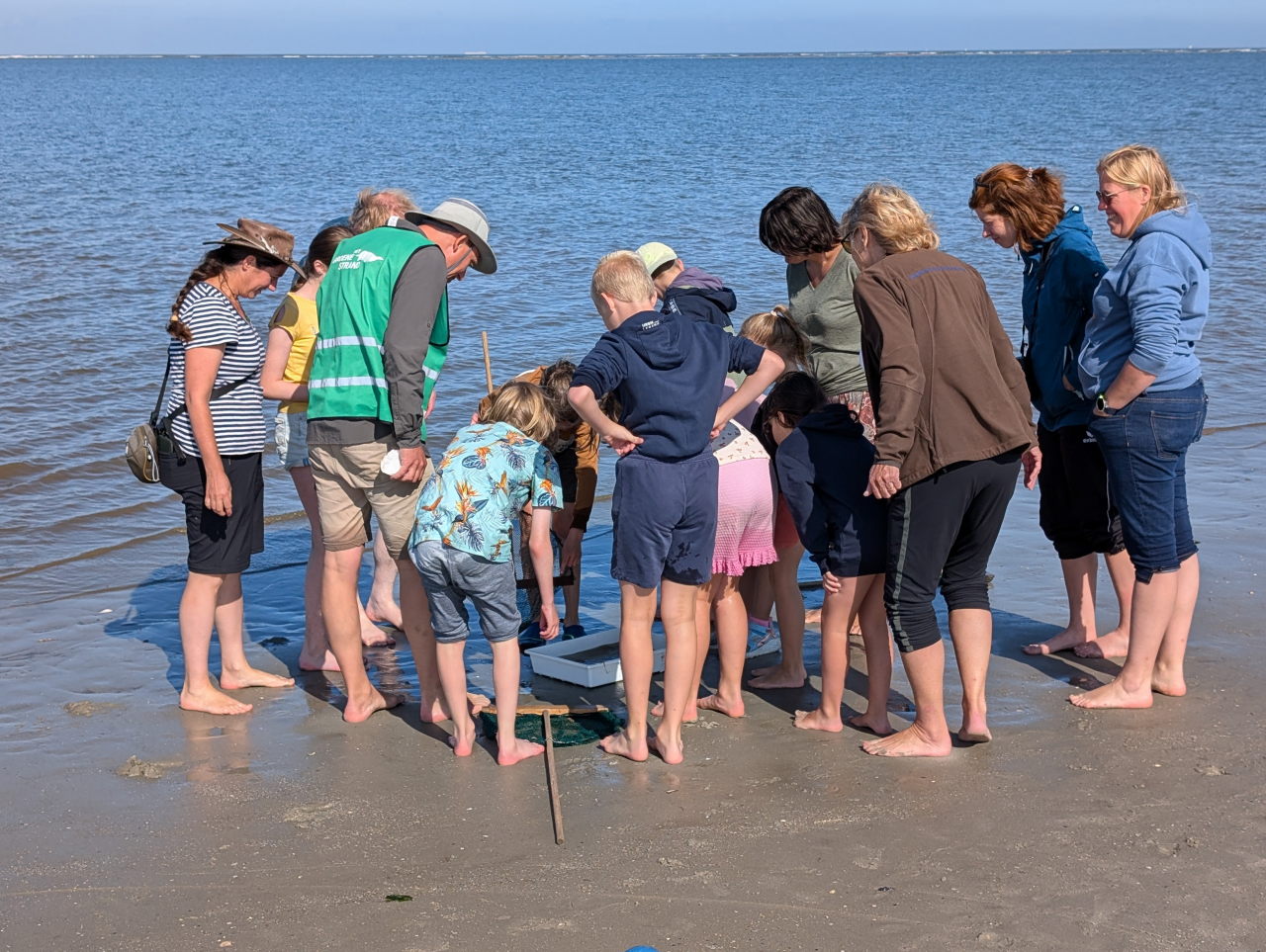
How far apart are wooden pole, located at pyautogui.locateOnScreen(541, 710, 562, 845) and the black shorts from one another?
1.30 m

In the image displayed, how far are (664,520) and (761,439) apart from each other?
29.1 inches

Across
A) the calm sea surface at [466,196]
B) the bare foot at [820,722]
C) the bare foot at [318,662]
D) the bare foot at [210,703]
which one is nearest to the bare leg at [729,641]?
the bare foot at [820,722]

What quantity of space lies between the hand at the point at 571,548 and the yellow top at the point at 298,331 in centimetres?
127

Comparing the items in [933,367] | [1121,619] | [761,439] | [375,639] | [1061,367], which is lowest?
[375,639]

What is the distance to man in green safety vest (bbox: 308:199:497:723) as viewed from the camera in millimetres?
4102

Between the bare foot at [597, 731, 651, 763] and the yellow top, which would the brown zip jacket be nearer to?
the bare foot at [597, 731, 651, 763]

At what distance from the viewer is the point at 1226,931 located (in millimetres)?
3055

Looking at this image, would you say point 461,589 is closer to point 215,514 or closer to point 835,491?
point 215,514

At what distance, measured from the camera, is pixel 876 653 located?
429 centimetres

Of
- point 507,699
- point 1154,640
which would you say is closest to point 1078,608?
point 1154,640

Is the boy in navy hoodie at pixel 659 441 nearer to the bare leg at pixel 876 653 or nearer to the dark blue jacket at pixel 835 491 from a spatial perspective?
the dark blue jacket at pixel 835 491

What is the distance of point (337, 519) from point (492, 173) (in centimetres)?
2835

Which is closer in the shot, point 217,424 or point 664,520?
point 664,520

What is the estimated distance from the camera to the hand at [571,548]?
5.29 m
